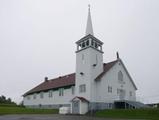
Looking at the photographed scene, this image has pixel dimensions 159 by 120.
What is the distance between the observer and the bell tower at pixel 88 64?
38.3 m

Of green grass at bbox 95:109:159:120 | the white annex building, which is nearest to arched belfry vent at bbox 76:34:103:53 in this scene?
the white annex building

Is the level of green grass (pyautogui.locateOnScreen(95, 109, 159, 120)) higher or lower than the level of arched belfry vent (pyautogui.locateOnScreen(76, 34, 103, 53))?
lower

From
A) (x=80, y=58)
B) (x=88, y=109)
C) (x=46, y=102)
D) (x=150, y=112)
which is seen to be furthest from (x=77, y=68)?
(x=150, y=112)

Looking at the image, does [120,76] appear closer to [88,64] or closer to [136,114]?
[88,64]

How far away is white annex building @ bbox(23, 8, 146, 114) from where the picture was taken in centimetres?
3828

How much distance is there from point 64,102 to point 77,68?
7.69 metres

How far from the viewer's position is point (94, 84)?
127 ft

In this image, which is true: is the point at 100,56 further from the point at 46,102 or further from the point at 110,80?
the point at 46,102

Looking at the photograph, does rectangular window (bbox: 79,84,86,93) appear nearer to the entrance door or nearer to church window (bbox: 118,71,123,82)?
the entrance door

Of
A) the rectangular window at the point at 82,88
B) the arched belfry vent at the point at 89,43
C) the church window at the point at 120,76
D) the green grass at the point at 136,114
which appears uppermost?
the arched belfry vent at the point at 89,43

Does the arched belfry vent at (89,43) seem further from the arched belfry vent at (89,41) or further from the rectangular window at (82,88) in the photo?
the rectangular window at (82,88)

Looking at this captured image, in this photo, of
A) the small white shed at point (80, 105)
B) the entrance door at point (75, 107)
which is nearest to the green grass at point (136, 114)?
the small white shed at point (80, 105)

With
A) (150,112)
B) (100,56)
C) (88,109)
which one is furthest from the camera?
(100,56)

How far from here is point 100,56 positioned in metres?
41.0
